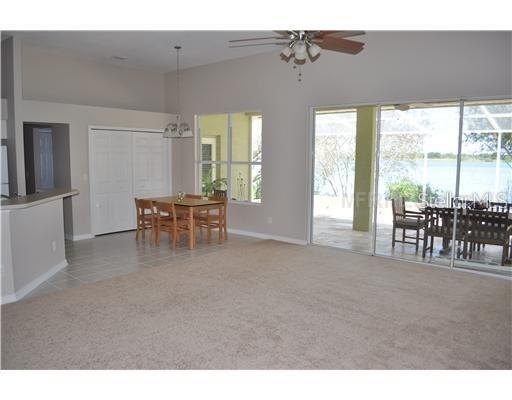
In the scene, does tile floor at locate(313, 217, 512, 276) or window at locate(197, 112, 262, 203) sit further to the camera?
window at locate(197, 112, 262, 203)

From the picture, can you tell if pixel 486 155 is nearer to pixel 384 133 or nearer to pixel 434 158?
pixel 434 158

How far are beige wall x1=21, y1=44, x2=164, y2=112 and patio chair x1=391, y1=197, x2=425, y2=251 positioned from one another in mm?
5413

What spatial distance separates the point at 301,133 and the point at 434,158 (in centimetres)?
210

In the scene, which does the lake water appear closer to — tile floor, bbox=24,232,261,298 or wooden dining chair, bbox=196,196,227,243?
wooden dining chair, bbox=196,196,227,243

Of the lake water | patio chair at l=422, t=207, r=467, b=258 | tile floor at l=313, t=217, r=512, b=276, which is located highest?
the lake water

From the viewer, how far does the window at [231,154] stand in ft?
24.4

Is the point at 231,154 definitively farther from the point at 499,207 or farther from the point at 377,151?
the point at 499,207

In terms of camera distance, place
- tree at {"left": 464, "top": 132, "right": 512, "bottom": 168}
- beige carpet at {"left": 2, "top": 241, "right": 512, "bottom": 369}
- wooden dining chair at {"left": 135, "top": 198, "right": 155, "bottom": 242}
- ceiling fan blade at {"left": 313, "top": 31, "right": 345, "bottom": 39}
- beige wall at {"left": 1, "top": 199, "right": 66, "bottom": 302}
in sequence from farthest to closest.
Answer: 1. wooden dining chair at {"left": 135, "top": 198, "right": 155, "bottom": 242}
2. tree at {"left": 464, "top": 132, "right": 512, "bottom": 168}
3. beige wall at {"left": 1, "top": 199, "right": 66, "bottom": 302}
4. ceiling fan blade at {"left": 313, "top": 31, "right": 345, "bottom": 39}
5. beige carpet at {"left": 2, "top": 241, "right": 512, "bottom": 369}

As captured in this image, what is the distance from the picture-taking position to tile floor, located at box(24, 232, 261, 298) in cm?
476

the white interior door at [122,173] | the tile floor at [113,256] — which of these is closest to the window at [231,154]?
the white interior door at [122,173]

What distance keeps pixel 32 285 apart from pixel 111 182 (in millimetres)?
3437

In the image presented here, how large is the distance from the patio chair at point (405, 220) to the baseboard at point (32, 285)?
452 cm

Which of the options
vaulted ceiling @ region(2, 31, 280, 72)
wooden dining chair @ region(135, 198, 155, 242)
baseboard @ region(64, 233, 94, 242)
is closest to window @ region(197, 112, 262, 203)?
vaulted ceiling @ region(2, 31, 280, 72)

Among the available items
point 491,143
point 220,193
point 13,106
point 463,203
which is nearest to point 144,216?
point 220,193
